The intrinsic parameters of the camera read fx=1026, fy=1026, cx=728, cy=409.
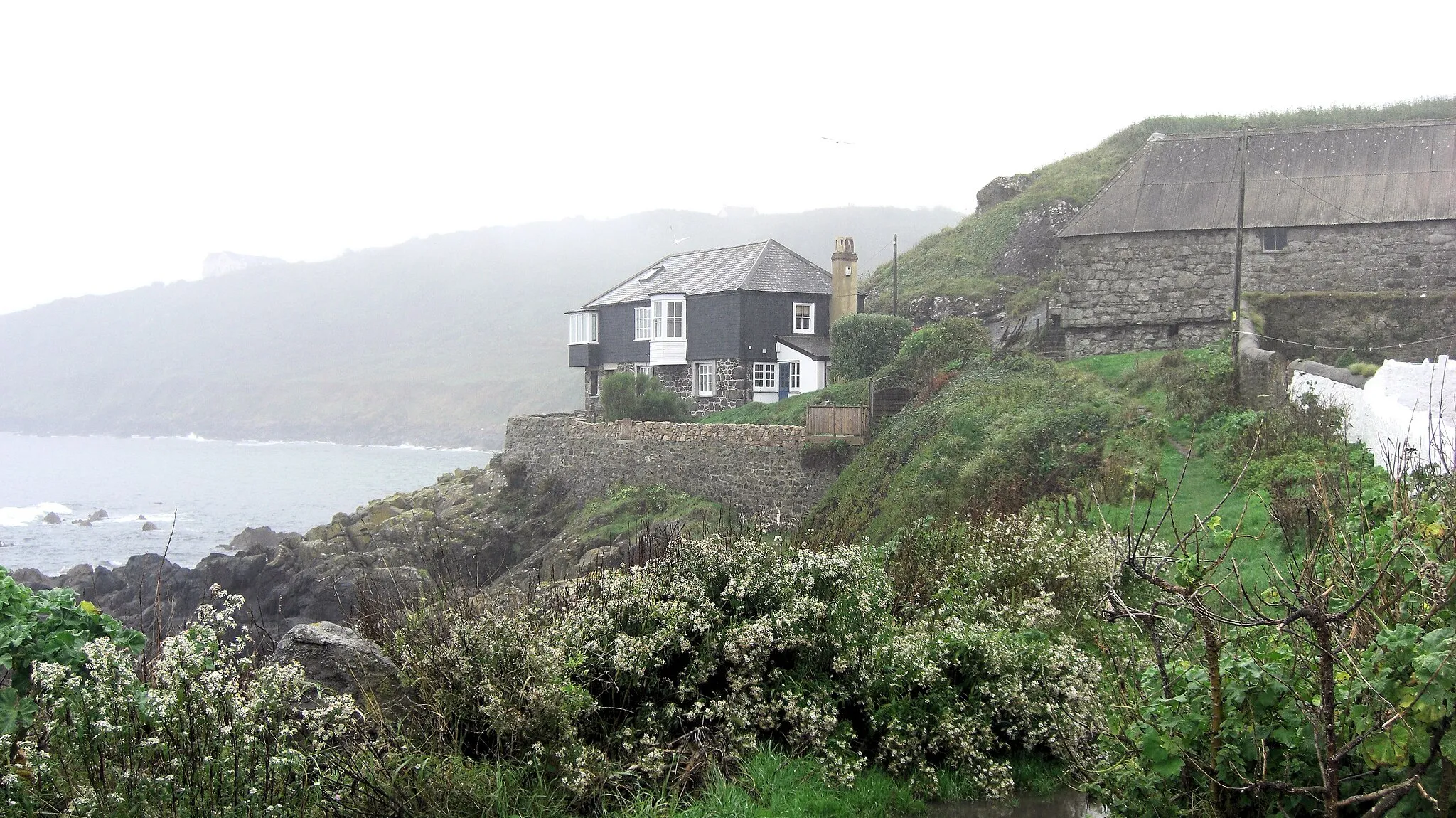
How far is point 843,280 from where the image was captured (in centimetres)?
4312

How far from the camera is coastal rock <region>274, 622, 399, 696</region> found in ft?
21.9

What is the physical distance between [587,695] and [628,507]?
27685 mm

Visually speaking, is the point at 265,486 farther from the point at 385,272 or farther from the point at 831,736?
the point at 385,272

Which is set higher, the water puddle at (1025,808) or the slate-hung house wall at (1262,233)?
the slate-hung house wall at (1262,233)

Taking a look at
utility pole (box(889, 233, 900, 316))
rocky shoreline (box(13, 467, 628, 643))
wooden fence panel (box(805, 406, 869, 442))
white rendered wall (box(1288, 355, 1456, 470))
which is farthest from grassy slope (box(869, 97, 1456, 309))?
white rendered wall (box(1288, 355, 1456, 470))

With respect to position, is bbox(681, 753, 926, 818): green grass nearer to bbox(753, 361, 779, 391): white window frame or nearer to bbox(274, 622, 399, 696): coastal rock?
bbox(274, 622, 399, 696): coastal rock

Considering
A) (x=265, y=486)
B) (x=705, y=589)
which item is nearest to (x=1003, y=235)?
(x=705, y=589)

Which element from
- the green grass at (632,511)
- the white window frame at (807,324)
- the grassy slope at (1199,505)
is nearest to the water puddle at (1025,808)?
the grassy slope at (1199,505)

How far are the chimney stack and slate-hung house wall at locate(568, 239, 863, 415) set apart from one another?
4 centimetres

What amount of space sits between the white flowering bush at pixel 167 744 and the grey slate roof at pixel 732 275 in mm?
37069

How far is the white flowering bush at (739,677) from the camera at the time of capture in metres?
6.24

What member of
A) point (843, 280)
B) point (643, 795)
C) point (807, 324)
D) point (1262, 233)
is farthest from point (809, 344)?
point (643, 795)

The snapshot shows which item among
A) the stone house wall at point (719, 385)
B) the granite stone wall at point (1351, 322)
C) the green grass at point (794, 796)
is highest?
the granite stone wall at point (1351, 322)

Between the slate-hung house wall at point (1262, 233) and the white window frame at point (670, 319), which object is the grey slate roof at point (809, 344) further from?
the slate-hung house wall at point (1262, 233)
